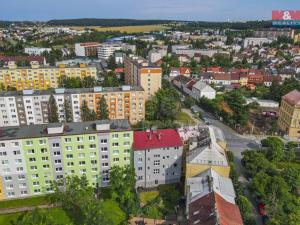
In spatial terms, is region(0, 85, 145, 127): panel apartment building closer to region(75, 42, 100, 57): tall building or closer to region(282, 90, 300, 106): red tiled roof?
region(282, 90, 300, 106): red tiled roof

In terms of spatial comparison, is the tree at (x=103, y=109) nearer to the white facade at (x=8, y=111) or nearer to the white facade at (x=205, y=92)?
the white facade at (x=8, y=111)

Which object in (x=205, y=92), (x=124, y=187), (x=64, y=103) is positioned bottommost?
(x=124, y=187)

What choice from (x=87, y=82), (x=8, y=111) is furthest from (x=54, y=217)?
(x=87, y=82)

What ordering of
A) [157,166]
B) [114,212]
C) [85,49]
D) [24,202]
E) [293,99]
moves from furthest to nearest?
[85,49] < [293,99] < [157,166] < [24,202] < [114,212]

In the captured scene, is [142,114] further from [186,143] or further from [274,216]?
[274,216]

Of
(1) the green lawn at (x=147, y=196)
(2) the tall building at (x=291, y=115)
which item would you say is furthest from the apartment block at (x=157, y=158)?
(2) the tall building at (x=291, y=115)

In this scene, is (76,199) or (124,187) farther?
(124,187)

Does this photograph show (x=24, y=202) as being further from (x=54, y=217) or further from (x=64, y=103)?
(x=64, y=103)
